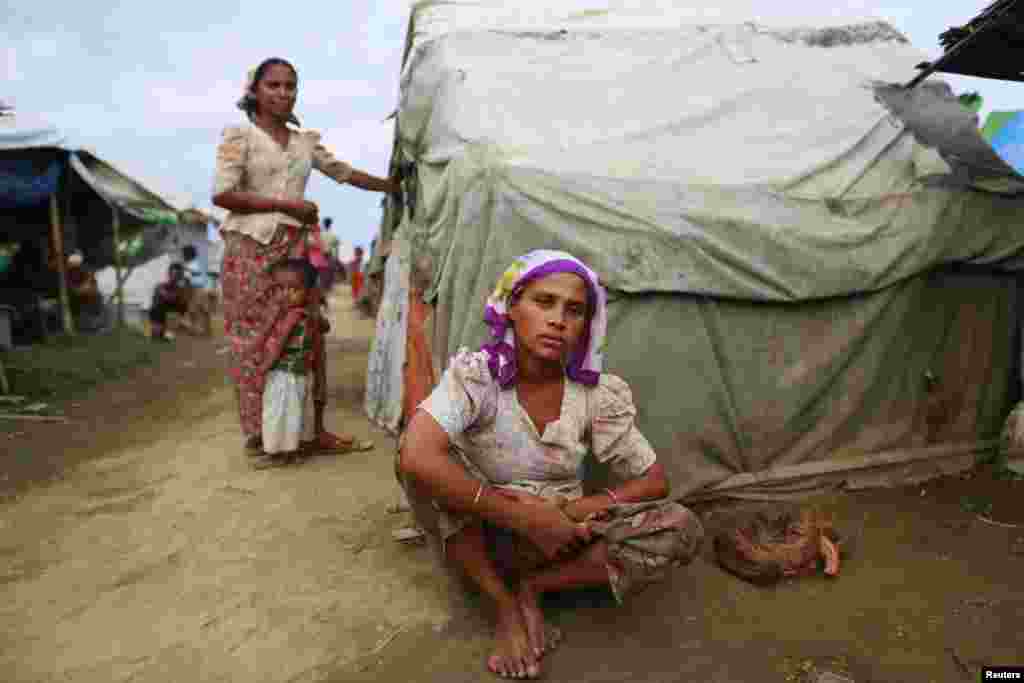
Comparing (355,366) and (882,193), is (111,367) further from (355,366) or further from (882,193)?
(882,193)

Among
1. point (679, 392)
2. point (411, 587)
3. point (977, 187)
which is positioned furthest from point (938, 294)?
point (411, 587)

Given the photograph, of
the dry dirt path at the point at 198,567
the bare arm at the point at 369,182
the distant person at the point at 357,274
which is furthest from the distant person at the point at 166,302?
the bare arm at the point at 369,182

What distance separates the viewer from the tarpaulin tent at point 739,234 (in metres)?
2.98

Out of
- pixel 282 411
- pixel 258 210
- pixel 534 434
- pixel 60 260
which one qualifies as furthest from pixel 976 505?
pixel 60 260

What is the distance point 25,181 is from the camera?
7.65 meters

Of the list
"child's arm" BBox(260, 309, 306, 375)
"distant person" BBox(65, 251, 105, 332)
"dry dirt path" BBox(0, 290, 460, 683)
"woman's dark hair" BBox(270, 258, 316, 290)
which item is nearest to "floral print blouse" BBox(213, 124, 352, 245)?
"woman's dark hair" BBox(270, 258, 316, 290)

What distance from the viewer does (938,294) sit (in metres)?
3.42

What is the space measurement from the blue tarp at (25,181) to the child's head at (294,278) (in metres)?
5.58

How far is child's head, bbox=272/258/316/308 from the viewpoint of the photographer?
3.79m

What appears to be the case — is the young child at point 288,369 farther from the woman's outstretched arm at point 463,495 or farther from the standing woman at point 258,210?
the woman's outstretched arm at point 463,495

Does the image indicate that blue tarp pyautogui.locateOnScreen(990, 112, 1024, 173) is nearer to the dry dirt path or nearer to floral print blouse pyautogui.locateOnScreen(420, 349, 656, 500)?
Result: floral print blouse pyautogui.locateOnScreen(420, 349, 656, 500)

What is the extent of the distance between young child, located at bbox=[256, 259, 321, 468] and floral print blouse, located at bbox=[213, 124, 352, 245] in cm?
24

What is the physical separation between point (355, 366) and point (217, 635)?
5.36 m

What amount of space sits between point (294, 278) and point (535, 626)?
8.16ft
